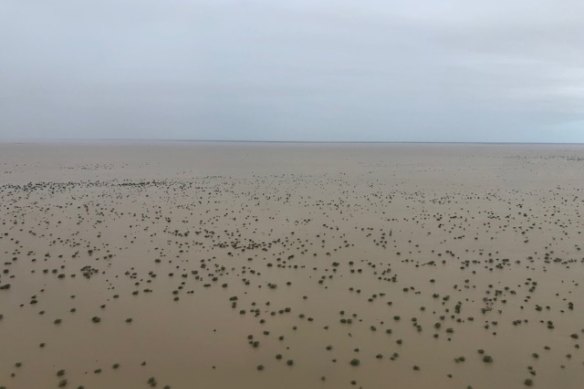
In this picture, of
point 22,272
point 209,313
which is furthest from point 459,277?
point 22,272

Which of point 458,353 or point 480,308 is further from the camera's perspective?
point 480,308

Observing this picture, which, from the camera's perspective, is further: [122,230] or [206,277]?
[122,230]

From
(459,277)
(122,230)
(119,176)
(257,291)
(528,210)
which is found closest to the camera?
(257,291)

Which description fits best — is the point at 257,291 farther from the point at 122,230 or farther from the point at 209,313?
the point at 122,230

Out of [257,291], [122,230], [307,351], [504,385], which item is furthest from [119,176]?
[504,385]

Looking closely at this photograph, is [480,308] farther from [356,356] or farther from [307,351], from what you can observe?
[307,351]

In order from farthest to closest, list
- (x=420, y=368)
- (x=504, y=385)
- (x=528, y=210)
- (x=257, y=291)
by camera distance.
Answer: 1. (x=528, y=210)
2. (x=257, y=291)
3. (x=420, y=368)
4. (x=504, y=385)
